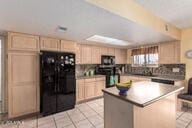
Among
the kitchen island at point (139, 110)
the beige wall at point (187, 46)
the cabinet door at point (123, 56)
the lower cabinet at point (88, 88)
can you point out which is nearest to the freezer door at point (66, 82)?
the lower cabinet at point (88, 88)

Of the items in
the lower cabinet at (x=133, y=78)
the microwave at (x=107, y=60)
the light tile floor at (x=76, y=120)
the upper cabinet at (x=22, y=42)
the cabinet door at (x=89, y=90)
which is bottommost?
the light tile floor at (x=76, y=120)

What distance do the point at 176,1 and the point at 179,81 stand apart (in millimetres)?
2512

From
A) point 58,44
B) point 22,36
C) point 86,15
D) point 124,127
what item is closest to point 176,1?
point 86,15

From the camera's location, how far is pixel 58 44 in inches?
142

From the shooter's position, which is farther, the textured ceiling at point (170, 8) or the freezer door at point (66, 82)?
the freezer door at point (66, 82)

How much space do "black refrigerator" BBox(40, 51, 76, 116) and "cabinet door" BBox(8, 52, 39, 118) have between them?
0.67ft

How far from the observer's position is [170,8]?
2.37 metres

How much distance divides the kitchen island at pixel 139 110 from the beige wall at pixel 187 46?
2.05m

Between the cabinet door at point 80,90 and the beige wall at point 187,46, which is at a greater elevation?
the beige wall at point 187,46

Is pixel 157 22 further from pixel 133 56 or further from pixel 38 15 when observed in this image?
pixel 133 56

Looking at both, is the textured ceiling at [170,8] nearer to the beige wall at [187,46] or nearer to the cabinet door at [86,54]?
the beige wall at [187,46]

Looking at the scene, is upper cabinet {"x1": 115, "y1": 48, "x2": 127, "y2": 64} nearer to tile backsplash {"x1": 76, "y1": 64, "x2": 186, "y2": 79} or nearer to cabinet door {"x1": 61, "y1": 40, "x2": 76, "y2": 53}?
tile backsplash {"x1": 76, "y1": 64, "x2": 186, "y2": 79}

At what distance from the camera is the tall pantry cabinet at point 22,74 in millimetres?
2887

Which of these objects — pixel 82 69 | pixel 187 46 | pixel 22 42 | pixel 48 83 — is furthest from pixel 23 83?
A: pixel 187 46
